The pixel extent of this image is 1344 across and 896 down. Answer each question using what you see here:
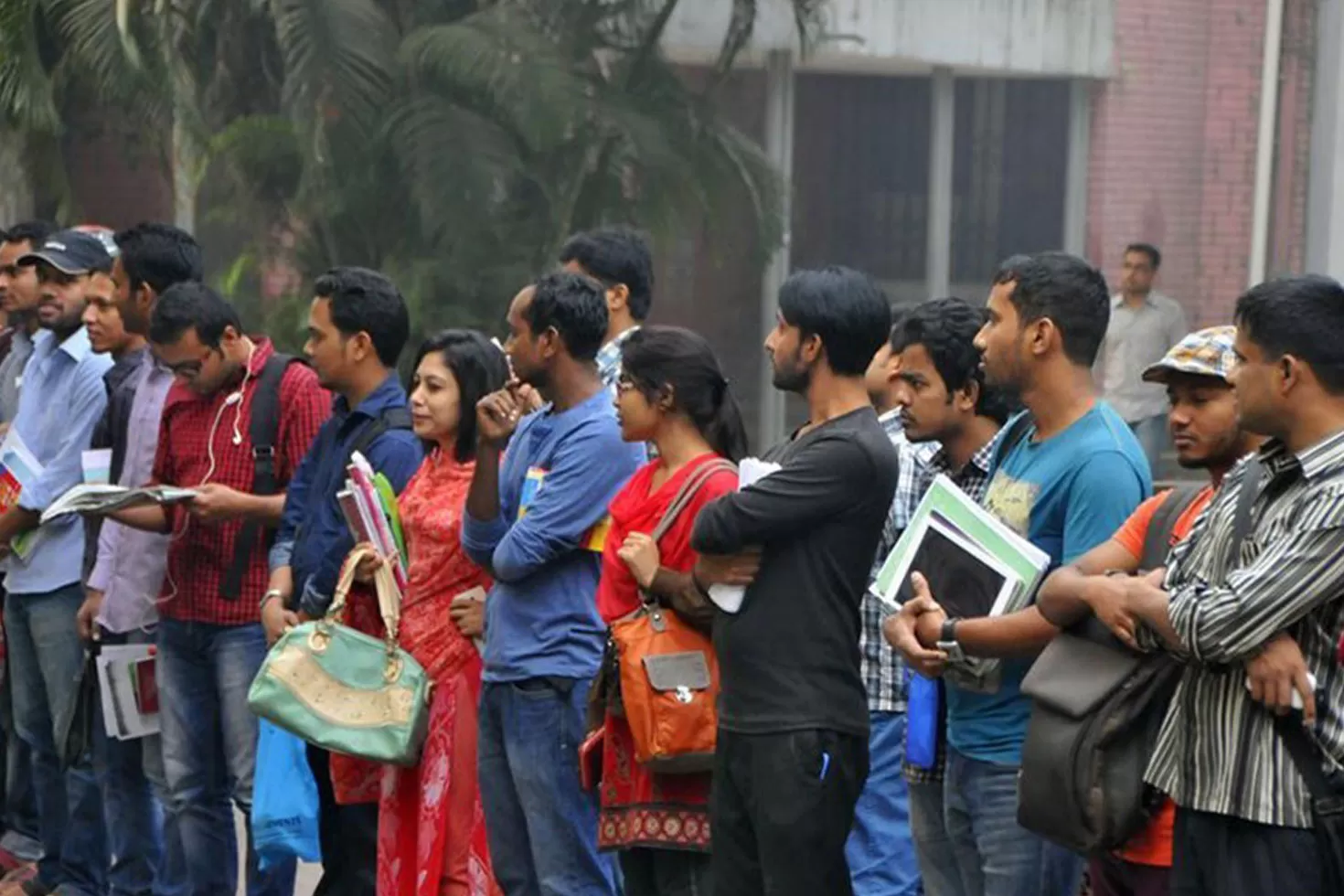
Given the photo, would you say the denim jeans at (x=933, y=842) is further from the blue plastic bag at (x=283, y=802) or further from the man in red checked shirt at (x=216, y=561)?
the man in red checked shirt at (x=216, y=561)

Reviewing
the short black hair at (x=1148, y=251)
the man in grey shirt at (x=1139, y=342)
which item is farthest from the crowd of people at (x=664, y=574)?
the short black hair at (x=1148, y=251)

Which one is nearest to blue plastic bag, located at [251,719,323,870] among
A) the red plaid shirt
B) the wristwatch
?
the red plaid shirt

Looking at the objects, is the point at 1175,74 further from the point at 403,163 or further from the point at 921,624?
the point at 921,624

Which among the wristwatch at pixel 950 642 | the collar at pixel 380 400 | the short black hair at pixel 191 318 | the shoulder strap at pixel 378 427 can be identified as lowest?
the wristwatch at pixel 950 642

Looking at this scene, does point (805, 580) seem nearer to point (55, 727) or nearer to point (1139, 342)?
point (55, 727)

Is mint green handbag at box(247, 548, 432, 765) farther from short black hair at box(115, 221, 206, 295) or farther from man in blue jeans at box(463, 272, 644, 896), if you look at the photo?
short black hair at box(115, 221, 206, 295)

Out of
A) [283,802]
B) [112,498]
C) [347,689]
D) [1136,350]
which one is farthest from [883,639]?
[1136,350]

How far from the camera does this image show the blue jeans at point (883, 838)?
21.8 ft

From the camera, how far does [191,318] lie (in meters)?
6.87

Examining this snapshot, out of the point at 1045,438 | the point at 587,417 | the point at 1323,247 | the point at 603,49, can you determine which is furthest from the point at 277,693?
the point at 1323,247

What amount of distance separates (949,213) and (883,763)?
756cm

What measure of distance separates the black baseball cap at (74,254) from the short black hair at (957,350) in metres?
3.56

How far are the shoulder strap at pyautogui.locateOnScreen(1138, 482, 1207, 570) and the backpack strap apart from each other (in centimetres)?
320

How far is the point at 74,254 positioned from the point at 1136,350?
6739 millimetres
